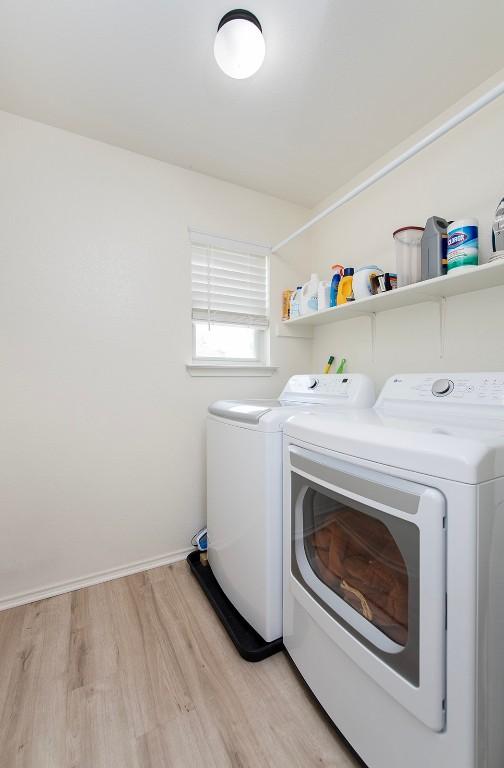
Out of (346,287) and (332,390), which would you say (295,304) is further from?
(332,390)

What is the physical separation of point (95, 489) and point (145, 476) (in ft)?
0.87

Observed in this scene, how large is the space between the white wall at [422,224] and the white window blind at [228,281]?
1.78 feet

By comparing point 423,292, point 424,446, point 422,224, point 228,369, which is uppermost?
point 422,224

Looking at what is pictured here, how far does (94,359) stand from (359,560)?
1567mm

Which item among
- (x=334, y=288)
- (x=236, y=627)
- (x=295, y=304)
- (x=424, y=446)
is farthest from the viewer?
(x=295, y=304)

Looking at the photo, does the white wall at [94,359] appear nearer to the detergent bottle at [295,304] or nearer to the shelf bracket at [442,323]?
the detergent bottle at [295,304]

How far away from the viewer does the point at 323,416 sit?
45.0 inches

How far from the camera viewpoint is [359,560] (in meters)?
0.93

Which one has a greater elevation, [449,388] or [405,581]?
[449,388]

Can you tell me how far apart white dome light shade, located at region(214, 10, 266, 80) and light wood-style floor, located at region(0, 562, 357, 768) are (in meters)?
2.21

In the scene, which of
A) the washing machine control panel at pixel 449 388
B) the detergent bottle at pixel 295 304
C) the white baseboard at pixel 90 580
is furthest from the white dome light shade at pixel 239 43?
the white baseboard at pixel 90 580

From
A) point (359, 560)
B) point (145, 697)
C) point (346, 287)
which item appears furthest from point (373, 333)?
point (145, 697)

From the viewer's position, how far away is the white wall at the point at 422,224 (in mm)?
1354

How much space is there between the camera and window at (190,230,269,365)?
2049 millimetres
